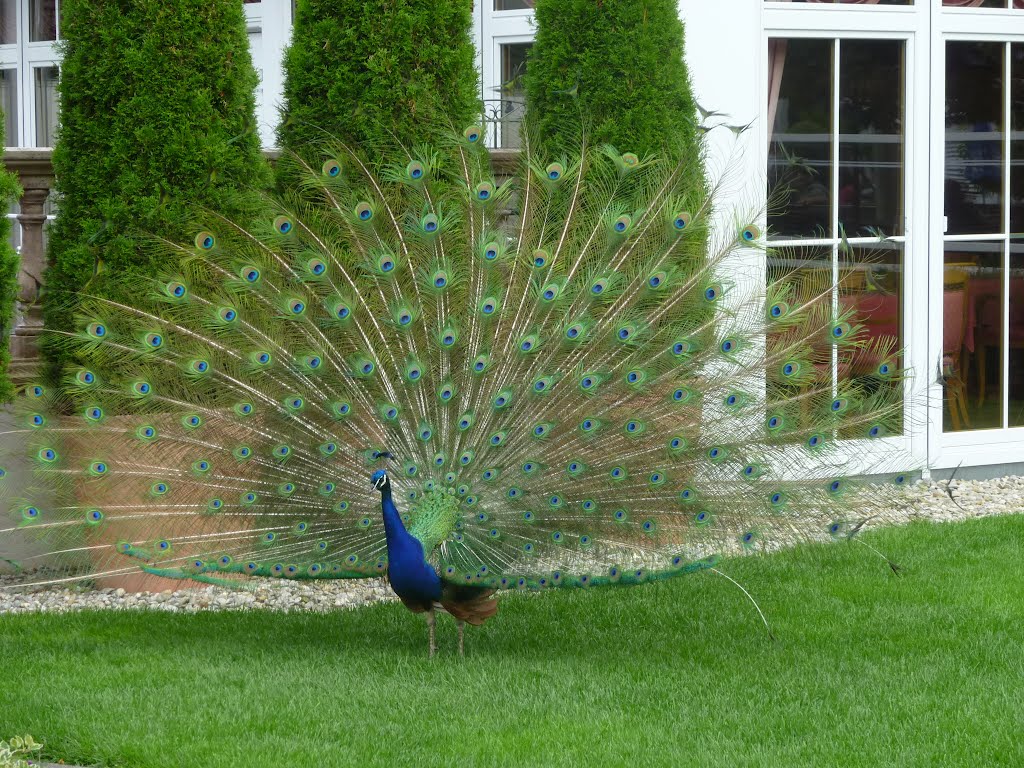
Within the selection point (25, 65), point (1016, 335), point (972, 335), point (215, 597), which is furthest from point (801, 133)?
point (25, 65)

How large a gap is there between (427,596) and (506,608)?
125 cm

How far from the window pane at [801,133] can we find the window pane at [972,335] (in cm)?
103

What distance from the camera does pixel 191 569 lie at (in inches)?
202

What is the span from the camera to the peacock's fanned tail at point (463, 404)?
201 inches

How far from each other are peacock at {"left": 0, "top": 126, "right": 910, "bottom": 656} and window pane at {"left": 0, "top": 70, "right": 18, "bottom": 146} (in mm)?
6425

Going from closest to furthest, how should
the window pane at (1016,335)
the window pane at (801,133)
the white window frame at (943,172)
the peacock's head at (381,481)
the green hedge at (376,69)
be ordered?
the peacock's head at (381,481), the green hedge at (376,69), the window pane at (801,133), the white window frame at (943,172), the window pane at (1016,335)

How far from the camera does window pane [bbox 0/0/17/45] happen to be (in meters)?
11.4

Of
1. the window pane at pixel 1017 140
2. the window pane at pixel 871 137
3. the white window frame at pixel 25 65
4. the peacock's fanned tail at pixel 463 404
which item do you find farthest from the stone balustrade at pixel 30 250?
the white window frame at pixel 25 65

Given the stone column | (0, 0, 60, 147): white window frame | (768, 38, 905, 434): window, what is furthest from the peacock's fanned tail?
(0, 0, 60, 147): white window frame

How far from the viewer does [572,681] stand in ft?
16.5

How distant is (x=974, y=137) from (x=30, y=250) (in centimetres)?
572

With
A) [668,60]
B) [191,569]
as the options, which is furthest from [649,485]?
[668,60]

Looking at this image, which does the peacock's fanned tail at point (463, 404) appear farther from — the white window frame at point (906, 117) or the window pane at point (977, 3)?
the window pane at point (977, 3)

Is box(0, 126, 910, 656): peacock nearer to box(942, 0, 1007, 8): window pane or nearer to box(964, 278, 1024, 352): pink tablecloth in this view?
box(964, 278, 1024, 352): pink tablecloth
